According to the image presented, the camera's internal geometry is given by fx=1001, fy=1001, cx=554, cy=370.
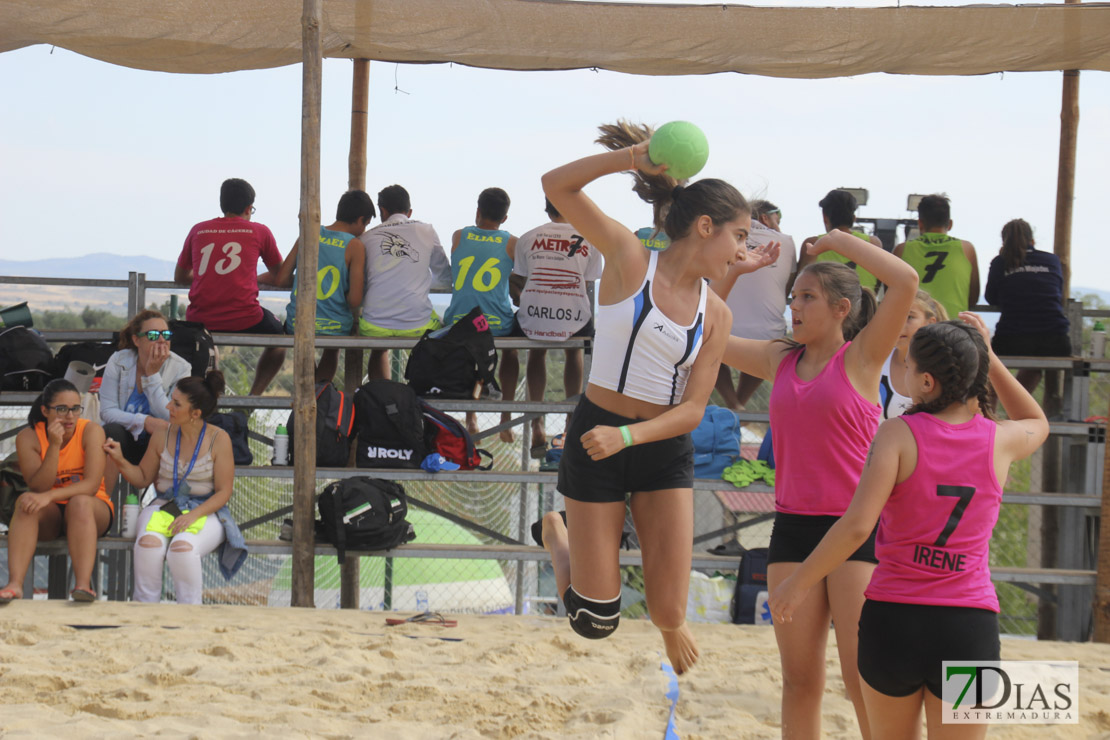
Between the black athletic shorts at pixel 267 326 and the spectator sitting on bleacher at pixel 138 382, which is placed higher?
the black athletic shorts at pixel 267 326

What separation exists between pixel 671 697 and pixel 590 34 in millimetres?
5022

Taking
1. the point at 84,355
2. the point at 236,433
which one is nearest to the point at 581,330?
the point at 236,433

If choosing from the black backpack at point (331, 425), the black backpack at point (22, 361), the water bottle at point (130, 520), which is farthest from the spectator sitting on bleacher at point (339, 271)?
the black backpack at point (22, 361)

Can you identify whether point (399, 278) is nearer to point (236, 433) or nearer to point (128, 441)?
point (236, 433)

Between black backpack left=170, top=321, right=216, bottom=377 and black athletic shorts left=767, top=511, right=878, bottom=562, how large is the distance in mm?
4548

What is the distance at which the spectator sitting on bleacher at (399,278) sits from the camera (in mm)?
7113

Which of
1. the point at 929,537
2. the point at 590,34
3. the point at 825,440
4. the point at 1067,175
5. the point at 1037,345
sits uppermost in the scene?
the point at 590,34

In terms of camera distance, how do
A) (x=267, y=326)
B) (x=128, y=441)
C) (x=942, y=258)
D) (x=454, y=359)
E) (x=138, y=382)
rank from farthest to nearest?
(x=267, y=326), (x=942, y=258), (x=454, y=359), (x=138, y=382), (x=128, y=441)

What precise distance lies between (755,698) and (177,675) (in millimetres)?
2585

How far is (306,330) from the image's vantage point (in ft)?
20.2

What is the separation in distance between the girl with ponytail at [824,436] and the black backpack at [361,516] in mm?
3327

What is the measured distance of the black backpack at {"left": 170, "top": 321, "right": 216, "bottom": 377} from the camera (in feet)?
21.7

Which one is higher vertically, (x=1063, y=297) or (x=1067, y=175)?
(x=1067, y=175)

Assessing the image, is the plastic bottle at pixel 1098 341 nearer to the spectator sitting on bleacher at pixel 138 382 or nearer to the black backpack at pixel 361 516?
the black backpack at pixel 361 516
